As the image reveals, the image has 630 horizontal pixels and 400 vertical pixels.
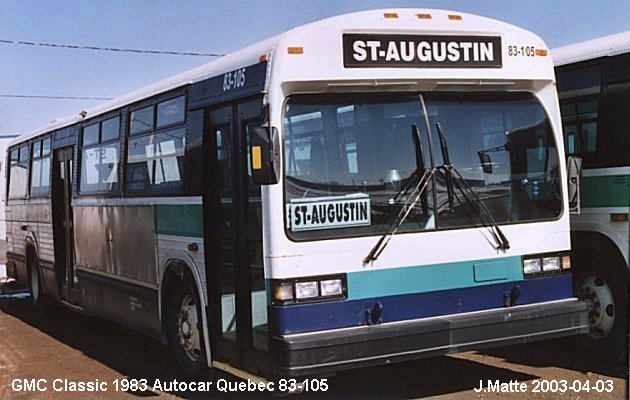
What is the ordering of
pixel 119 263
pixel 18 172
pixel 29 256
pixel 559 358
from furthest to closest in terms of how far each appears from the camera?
1. pixel 18 172
2. pixel 29 256
3. pixel 119 263
4. pixel 559 358

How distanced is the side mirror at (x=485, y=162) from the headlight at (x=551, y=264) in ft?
2.86

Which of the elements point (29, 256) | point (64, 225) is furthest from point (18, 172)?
point (64, 225)

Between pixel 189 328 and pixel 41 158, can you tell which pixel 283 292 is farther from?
pixel 41 158

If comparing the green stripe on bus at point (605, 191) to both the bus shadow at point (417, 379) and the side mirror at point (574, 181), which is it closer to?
the side mirror at point (574, 181)

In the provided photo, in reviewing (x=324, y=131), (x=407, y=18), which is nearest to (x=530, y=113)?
(x=407, y=18)

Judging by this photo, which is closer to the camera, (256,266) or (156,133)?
(256,266)

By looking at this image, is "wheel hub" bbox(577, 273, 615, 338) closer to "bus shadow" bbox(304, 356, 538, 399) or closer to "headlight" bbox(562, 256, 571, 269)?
"bus shadow" bbox(304, 356, 538, 399)

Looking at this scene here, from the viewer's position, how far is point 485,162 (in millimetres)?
7062

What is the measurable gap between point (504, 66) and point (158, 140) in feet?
12.2

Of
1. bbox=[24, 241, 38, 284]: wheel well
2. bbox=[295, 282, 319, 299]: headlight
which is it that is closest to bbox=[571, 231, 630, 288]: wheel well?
bbox=[295, 282, 319, 299]: headlight

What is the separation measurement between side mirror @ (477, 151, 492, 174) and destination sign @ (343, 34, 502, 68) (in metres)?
0.70

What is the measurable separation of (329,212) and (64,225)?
743cm

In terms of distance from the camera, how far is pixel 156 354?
10359 mm

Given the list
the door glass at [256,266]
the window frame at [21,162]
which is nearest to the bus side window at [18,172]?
the window frame at [21,162]
